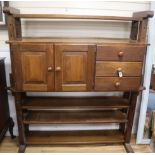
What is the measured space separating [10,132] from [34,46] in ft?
3.55

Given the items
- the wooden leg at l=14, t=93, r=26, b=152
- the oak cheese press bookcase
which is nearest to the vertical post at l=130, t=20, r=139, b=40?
the oak cheese press bookcase

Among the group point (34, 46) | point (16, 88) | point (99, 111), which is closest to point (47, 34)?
point (34, 46)

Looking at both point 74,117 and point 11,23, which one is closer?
point 11,23

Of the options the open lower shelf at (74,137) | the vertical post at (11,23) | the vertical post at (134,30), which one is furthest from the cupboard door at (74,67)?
the open lower shelf at (74,137)

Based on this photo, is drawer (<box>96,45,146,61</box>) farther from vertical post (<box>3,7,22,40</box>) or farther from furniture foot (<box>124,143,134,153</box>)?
furniture foot (<box>124,143,134,153</box>)

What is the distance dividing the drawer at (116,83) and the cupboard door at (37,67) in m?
0.40

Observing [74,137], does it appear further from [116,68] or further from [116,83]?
[116,68]

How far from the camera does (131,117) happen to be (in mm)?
1799

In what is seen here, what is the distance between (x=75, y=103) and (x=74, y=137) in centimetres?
40

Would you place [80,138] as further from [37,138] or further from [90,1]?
[90,1]

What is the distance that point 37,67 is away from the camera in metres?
1.48

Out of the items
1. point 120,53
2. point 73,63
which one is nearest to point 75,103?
point 73,63

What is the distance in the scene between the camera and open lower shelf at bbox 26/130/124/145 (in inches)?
74.7

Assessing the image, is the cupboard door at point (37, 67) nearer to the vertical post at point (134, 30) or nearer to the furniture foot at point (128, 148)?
the vertical post at point (134, 30)
